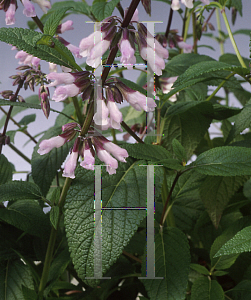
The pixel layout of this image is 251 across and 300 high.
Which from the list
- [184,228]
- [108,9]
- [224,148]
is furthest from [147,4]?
[184,228]

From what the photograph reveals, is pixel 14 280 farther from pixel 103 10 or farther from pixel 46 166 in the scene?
pixel 103 10

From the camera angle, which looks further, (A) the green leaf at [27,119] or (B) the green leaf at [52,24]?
(A) the green leaf at [27,119]

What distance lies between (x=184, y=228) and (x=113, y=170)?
0.17 metres

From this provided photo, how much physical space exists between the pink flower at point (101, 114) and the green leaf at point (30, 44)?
0.16 feet

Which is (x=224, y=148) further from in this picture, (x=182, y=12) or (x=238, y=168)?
(x=182, y=12)

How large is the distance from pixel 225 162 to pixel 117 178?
98 millimetres

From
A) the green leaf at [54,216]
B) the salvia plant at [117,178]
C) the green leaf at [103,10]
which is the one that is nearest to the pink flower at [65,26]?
the salvia plant at [117,178]

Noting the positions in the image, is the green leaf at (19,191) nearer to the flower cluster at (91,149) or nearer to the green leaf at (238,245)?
the flower cluster at (91,149)

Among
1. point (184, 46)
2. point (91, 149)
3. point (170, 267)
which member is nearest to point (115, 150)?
point (91, 149)

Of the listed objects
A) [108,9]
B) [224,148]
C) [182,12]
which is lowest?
[224,148]

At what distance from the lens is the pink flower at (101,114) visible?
0.26 m

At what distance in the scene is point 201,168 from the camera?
308 millimetres

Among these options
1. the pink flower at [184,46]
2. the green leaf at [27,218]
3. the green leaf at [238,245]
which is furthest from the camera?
the pink flower at [184,46]

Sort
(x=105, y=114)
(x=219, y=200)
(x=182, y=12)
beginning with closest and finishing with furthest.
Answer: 1. (x=105, y=114)
2. (x=219, y=200)
3. (x=182, y=12)
